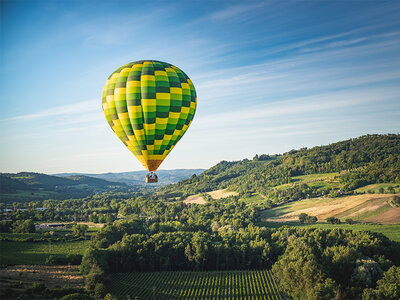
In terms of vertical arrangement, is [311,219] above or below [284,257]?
below

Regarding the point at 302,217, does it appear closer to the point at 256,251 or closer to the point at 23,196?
the point at 256,251

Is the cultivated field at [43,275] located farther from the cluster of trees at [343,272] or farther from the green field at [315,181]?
the green field at [315,181]

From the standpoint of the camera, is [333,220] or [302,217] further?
[302,217]

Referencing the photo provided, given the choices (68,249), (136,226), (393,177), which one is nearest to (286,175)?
(393,177)

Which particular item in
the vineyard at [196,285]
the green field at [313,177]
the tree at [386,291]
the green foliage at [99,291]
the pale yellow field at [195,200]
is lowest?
the vineyard at [196,285]

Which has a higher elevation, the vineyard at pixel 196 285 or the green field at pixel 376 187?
the green field at pixel 376 187

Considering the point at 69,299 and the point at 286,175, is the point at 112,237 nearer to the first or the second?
the point at 69,299

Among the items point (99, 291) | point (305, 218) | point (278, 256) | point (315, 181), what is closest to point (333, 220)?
point (305, 218)

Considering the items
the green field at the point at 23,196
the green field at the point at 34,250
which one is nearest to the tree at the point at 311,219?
the green field at the point at 34,250
